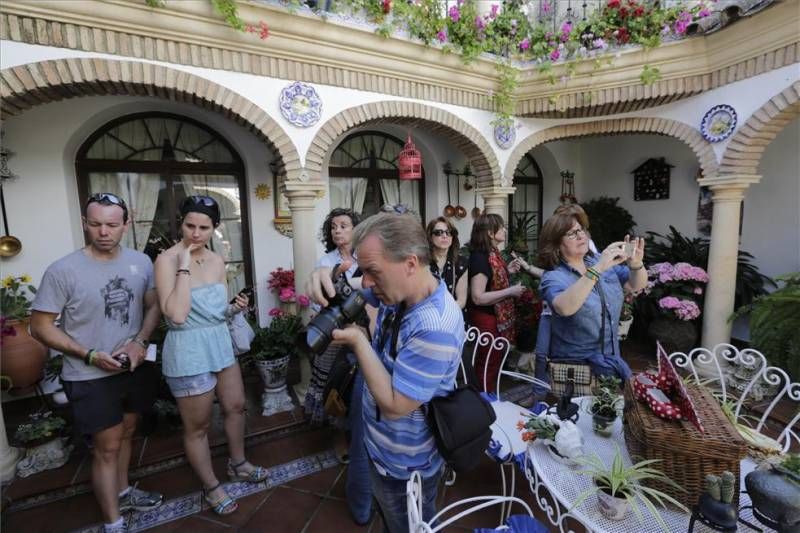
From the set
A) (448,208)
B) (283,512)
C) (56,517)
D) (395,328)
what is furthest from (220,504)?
(448,208)

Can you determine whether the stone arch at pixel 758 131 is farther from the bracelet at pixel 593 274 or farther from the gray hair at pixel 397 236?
the gray hair at pixel 397 236

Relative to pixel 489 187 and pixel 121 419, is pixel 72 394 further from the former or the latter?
pixel 489 187

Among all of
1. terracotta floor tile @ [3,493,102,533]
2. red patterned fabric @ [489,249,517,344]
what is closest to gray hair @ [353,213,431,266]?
red patterned fabric @ [489,249,517,344]

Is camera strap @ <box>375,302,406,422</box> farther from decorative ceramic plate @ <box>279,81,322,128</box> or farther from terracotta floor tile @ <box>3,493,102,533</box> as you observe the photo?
decorative ceramic plate @ <box>279,81,322,128</box>

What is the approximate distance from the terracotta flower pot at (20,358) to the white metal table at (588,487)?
3.57 m

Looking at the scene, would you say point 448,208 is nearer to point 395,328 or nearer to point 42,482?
point 395,328

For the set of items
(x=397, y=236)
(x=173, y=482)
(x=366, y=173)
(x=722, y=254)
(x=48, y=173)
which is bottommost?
(x=173, y=482)

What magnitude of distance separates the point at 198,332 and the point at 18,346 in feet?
6.45

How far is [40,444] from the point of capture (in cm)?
256

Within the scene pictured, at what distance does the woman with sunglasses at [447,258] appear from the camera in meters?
2.68

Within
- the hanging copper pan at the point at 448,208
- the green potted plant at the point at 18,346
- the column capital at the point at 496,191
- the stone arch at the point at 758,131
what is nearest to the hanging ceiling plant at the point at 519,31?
the column capital at the point at 496,191

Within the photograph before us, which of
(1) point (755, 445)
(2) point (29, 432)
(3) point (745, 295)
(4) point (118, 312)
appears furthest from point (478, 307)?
(3) point (745, 295)

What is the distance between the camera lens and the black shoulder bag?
115 cm

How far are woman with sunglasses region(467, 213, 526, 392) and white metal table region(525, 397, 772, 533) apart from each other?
43.0 inches
